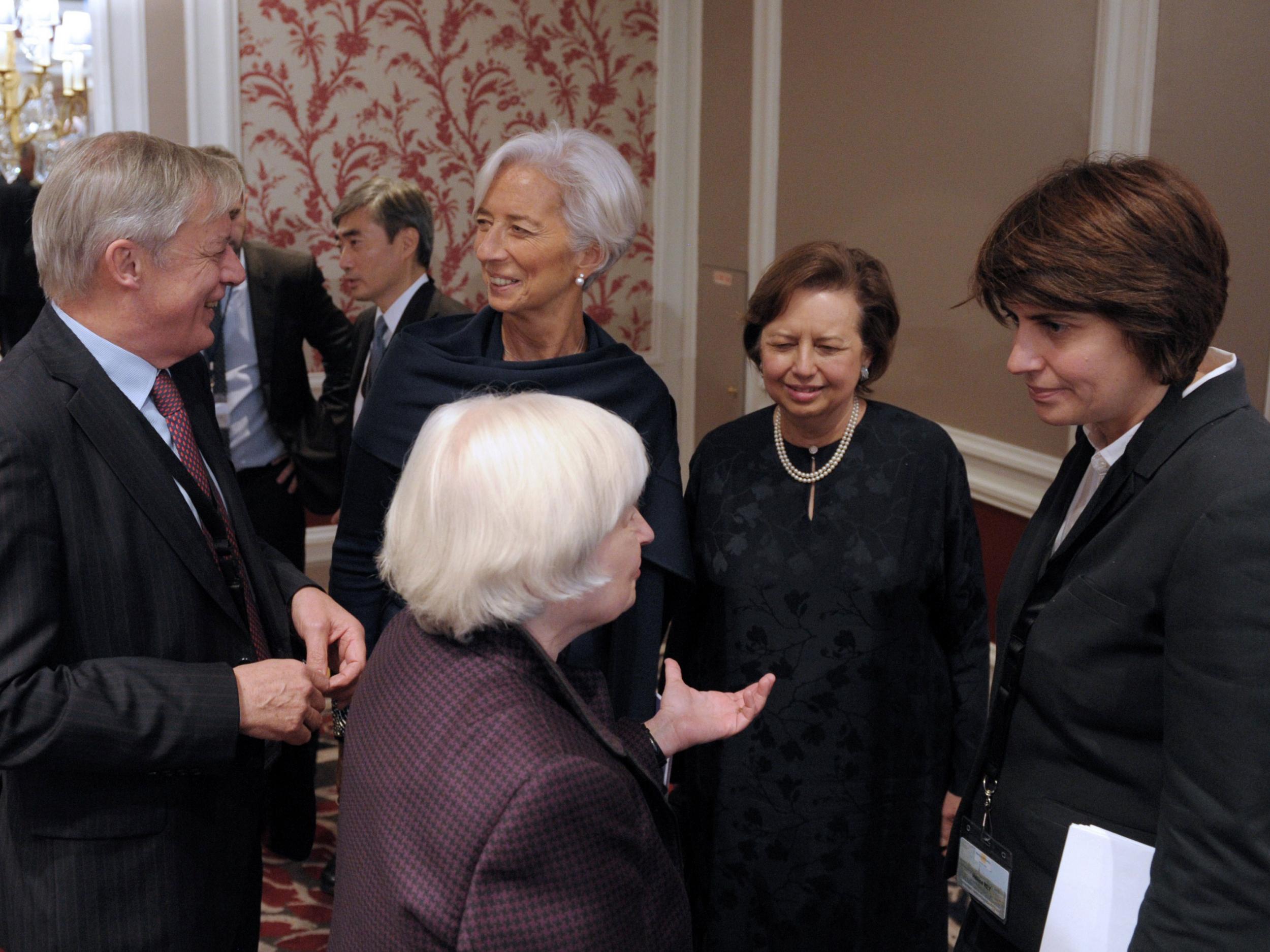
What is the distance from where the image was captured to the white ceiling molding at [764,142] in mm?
4730

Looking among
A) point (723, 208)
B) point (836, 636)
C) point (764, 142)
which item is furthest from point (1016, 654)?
point (723, 208)

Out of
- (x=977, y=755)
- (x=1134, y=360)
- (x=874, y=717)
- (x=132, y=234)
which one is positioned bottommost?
(x=874, y=717)

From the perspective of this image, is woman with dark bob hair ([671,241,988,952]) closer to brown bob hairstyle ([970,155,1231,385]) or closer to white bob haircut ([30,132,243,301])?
brown bob hairstyle ([970,155,1231,385])

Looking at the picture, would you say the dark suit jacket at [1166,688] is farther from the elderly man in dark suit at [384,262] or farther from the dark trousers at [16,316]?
the dark trousers at [16,316]

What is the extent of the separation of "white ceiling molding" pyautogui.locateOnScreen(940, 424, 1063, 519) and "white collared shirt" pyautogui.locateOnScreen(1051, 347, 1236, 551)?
71.1 inches

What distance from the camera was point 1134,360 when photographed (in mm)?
1314

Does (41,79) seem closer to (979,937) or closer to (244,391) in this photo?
(244,391)

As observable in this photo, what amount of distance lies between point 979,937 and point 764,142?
12.6 feet

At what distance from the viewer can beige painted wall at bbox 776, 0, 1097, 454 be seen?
10.9ft

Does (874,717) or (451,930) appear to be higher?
(451,930)

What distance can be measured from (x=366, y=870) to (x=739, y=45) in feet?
14.7

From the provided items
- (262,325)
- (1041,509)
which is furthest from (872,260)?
(262,325)

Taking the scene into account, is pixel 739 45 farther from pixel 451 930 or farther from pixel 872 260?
pixel 451 930

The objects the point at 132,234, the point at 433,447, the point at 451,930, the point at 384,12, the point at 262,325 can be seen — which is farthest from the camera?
the point at 384,12
